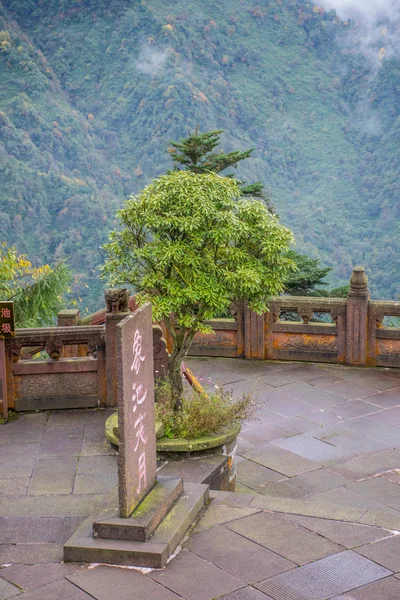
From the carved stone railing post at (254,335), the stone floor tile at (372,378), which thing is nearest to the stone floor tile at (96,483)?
the stone floor tile at (372,378)

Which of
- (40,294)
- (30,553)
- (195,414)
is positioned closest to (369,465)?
(195,414)

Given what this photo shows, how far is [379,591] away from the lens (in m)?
4.82

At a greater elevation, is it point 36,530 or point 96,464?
point 96,464

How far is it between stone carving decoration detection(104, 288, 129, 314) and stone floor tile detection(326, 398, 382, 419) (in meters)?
3.07

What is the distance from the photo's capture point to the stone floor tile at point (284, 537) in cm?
529

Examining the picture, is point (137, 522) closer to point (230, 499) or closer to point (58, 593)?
point (58, 593)

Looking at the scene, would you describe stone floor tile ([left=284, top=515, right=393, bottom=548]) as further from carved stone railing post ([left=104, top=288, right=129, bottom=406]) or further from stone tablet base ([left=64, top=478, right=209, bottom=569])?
carved stone railing post ([left=104, top=288, right=129, bottom=406])

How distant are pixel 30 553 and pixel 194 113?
46430mm

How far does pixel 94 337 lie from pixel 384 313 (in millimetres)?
4438

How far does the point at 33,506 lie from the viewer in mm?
6332

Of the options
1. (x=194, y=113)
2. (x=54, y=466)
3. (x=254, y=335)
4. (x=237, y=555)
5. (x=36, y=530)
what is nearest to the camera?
(x=237, y=555)

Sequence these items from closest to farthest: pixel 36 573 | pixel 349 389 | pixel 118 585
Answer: pixel 118 585 → pixel 36 573 → pixel 349 389

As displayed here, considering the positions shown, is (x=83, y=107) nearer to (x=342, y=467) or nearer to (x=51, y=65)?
(x=51, y=65)

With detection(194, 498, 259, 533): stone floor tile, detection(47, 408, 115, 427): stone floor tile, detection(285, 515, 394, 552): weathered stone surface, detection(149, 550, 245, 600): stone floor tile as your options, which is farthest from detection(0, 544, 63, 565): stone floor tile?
detection(47, 408, 115, 427): stone floor tile
